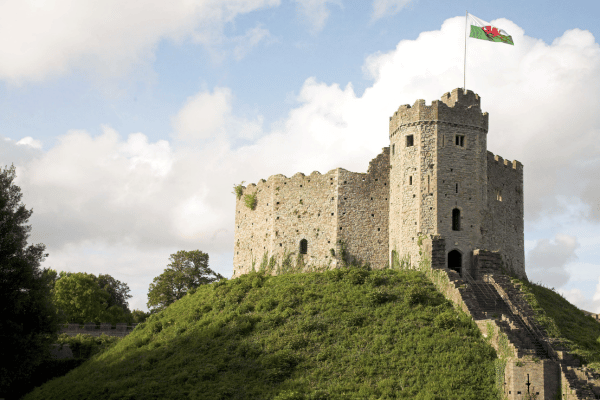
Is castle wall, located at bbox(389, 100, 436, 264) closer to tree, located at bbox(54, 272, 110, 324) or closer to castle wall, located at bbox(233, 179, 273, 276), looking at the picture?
castle wall, located at bbox(233, 179, 273, 276)

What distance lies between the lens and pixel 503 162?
49656mm

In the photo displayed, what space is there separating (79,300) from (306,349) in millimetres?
35892

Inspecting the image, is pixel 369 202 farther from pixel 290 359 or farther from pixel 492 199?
pixel 290 359

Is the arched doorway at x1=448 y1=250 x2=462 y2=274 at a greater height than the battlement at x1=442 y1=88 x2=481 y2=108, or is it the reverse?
the battlement at x1=442 y1=88 x2=481 y2=108

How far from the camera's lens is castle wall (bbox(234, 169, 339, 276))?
48.2 m

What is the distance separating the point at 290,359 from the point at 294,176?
21.9 metres

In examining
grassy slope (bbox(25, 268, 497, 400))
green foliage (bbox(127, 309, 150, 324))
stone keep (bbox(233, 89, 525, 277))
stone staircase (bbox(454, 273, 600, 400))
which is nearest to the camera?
stone staircase (bbox(454, 273, 600, 400))

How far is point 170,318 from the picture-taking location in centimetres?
4253

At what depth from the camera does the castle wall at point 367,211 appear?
154 ft

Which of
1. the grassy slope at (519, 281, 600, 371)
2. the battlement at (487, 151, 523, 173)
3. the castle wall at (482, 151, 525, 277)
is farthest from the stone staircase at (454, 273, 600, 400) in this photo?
the battlement at (487, 151, 523, 173)

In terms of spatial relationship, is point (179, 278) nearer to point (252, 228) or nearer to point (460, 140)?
point (252, 228)

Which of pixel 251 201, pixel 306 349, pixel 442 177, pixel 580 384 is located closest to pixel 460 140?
pixel 442 177

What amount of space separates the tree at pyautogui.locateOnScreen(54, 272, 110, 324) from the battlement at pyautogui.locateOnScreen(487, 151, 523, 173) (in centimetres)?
3910

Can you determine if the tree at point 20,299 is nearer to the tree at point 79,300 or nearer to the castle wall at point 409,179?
the castle wall at point 409,179
